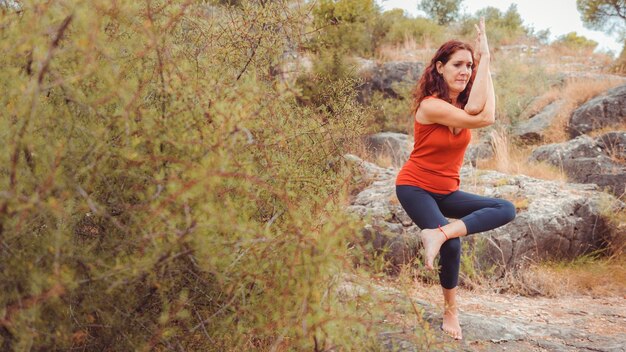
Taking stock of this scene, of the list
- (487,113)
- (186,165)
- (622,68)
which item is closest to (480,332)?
(487,113)

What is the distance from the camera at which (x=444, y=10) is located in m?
27.6

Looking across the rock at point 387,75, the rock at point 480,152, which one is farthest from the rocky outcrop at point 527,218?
the rock at point 387,75

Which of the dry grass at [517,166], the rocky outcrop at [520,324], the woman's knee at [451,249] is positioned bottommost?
the rocky outcrop at [520,324]

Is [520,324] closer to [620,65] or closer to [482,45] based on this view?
[482,45]

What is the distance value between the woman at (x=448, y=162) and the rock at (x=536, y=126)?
7758 mm

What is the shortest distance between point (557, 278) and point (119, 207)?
478cm

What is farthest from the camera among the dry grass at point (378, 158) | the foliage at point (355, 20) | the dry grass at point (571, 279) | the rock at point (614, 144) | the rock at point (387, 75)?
the foliage at point (355, 20)

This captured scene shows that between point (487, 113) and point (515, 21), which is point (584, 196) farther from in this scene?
point (515, 21)

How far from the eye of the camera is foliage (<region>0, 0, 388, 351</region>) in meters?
1.52

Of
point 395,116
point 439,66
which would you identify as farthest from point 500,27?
point 439,66

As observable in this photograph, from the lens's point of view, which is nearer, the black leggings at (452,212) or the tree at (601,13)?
the black leggings at (452,212)

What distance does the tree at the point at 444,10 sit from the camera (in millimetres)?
27391

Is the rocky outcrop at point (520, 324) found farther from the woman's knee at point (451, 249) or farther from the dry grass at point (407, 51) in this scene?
the dry grass at point (407, 51)

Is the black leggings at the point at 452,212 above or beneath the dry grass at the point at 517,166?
above
